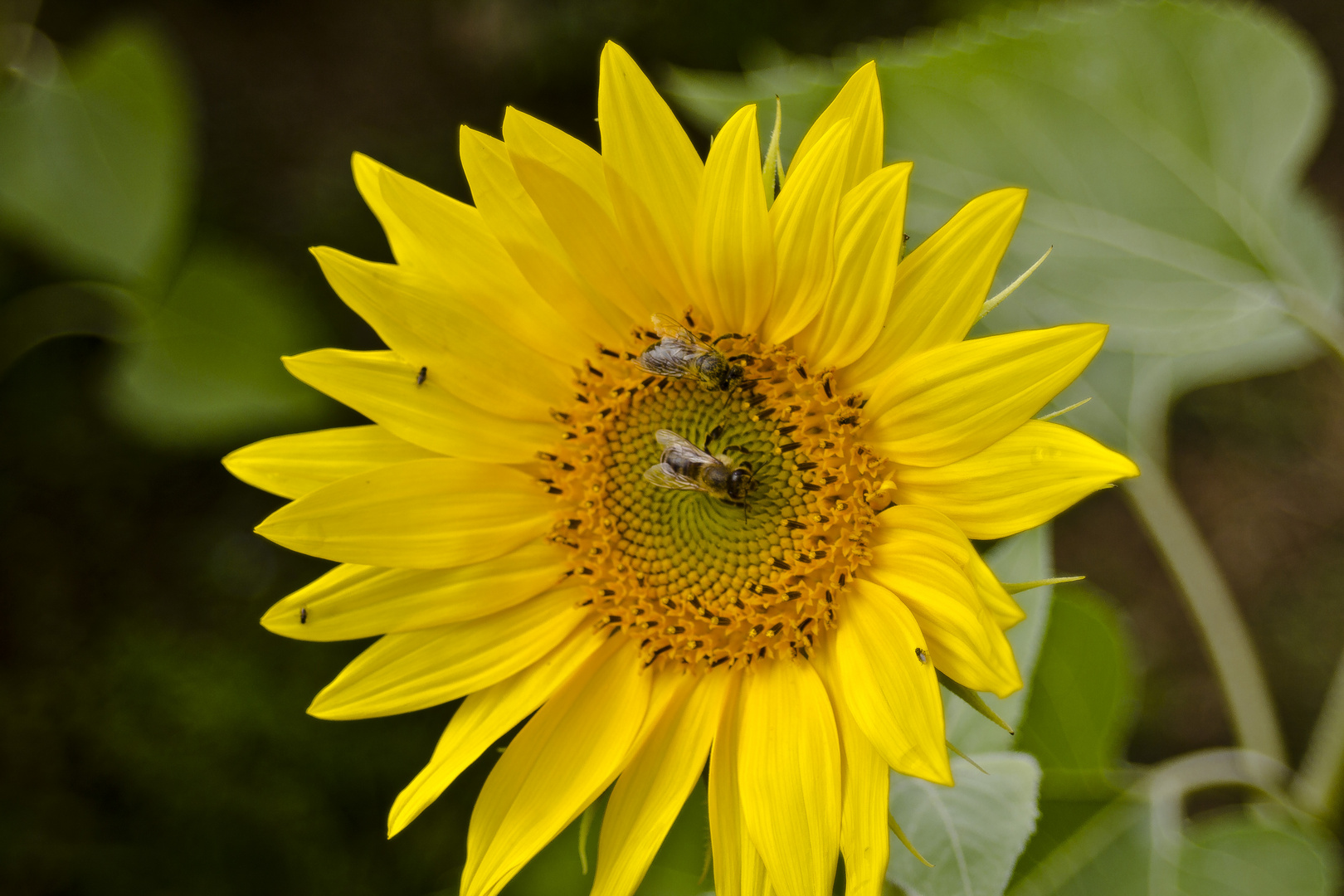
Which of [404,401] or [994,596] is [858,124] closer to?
[994,596]

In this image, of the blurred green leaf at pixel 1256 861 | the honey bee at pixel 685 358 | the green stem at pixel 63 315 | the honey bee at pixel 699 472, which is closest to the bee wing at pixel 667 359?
the honey bee at pixel 685 358

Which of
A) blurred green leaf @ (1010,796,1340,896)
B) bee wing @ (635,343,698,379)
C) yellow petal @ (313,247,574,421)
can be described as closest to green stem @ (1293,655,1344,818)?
blurred green leaf @ (1010,796,1340,896)

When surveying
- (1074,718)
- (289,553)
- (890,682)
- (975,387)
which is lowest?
(1074,718)

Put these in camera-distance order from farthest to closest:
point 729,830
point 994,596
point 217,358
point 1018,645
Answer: point 217,358
point 1018,645
point 729,830
point 994,596

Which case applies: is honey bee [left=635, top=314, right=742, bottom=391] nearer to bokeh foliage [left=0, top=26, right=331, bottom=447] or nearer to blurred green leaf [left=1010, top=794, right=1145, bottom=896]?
blurred green leaf [left=1010, top=794, right=1145, bottom=896]

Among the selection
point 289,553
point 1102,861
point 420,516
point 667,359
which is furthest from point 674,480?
point 289,553

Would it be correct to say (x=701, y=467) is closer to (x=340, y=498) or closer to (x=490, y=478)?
(x=490, y=478)

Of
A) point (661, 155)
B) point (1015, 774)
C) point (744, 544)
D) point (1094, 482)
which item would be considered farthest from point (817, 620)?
point (661, 155)
